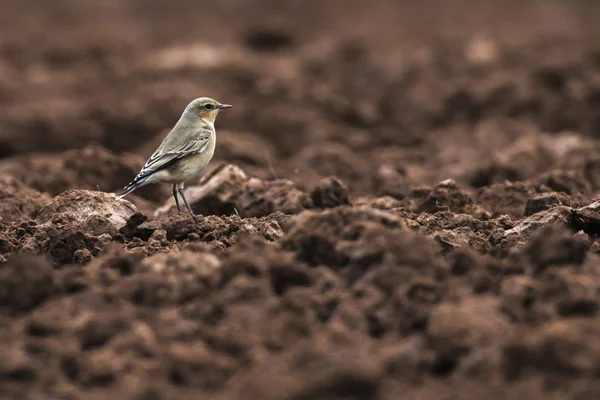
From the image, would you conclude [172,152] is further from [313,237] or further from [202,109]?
[313,237]

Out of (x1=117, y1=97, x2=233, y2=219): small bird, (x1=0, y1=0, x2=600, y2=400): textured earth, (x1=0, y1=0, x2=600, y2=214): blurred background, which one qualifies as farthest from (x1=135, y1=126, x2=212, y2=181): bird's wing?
(x1=0, y1=0, x2=600, y2=214): blurred background

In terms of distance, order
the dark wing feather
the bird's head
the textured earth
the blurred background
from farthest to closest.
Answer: the blurred background, the bird's head, the dark wing feather, the textured earth

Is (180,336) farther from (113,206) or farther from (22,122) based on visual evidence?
(22,122)

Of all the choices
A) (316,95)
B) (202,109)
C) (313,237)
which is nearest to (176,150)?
(202,109)

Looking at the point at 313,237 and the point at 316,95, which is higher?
the point at 313,237

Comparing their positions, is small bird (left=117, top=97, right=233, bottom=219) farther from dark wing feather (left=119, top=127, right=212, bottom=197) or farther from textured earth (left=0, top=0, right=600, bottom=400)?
textured earth (left=0, top=0, right=600, bottom=400)

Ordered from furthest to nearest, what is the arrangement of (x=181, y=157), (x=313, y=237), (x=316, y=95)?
(x=316, y=95) < (x=181, y=157) < (x=313, y=237)

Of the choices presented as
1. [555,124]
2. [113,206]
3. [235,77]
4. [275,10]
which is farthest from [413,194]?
[275,10]
